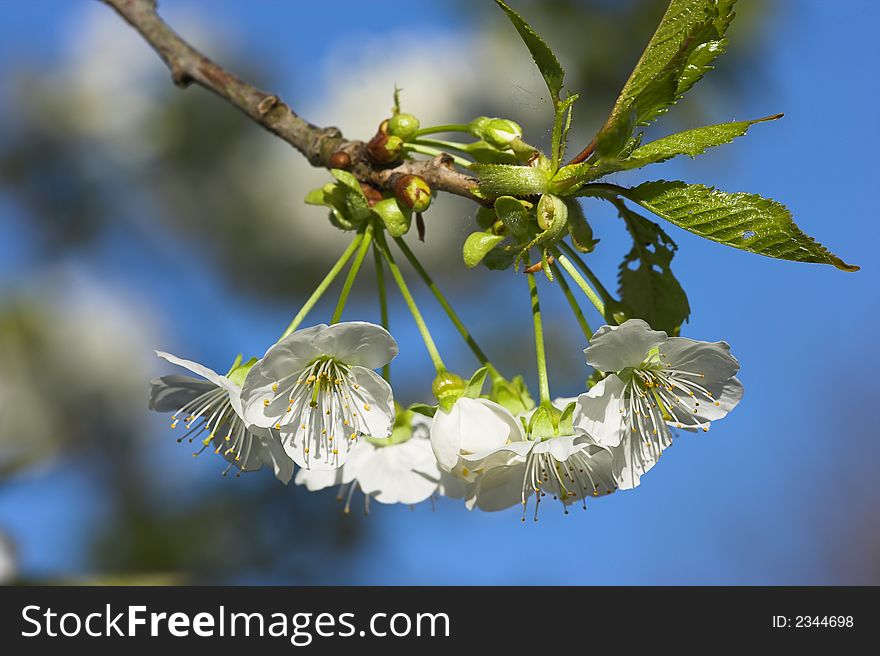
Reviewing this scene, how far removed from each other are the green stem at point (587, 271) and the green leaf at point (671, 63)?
256 mm

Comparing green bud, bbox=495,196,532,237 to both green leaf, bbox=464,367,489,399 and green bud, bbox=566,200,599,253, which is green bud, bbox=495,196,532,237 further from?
green leaf, bbox=464,367,489,399

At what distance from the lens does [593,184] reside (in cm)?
125

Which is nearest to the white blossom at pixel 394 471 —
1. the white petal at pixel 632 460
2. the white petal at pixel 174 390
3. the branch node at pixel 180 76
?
the white petal at pixel 174 390

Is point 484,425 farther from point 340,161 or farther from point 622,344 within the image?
point 340,161

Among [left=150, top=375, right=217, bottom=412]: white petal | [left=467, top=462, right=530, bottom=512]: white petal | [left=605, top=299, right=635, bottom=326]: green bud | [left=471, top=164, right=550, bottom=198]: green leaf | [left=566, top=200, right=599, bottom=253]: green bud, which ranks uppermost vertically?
[left=471, top=164, right=550, bottom=198]: green leaf

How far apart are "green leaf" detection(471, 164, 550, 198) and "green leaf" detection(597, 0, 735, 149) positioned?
13 centimetres

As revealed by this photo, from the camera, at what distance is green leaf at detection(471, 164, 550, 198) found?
4.05 feet

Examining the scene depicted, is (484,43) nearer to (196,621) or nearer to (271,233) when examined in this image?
(271,233)

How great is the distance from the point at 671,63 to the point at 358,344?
61cm

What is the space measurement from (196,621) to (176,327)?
1.74 meters

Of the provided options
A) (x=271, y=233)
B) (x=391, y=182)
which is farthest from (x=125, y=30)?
(x=391, y=182)

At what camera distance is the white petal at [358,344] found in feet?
4.36

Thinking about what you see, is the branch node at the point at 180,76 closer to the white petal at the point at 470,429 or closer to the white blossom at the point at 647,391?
the white petal at the point at 470,429

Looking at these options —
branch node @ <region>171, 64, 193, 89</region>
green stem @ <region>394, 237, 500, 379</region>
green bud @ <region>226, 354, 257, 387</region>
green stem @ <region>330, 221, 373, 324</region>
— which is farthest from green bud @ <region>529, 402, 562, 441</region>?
branch node @ <region>171, 64, 193, 89</region>
